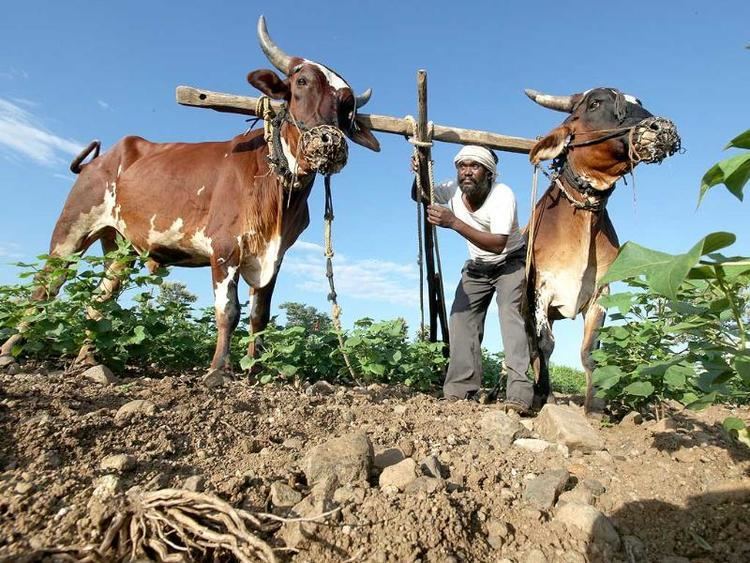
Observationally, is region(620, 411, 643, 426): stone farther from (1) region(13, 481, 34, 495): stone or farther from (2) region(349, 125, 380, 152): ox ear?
(1) region(13, 481, 34, 495): stone

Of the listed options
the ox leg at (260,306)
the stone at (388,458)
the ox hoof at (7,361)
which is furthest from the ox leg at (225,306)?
the stone at (388,458)

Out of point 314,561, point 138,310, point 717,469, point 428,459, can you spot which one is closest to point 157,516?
point 314,561

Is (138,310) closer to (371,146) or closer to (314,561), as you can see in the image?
(371,146)

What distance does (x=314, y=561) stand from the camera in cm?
160

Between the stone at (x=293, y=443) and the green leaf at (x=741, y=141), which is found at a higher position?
the green leaf at (x=741, y=141)

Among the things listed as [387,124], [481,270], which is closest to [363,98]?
[387,124]

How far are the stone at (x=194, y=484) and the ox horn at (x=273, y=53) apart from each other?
378 centimetres

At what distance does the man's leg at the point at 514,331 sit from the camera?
426 centimetres

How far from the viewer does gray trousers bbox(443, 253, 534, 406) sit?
14.7 feet

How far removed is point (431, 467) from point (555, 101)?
3.92 meters

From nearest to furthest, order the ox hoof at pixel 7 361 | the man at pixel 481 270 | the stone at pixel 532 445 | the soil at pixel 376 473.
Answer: the soil at pixel 376 473 < the stone at pixel 532 445 < the ox hoof at pixel 7 361 < the man at pixel 481 270

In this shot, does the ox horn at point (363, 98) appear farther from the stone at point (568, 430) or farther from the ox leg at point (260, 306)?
the stone at point (568, 430)

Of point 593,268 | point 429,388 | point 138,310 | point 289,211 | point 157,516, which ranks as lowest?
point 157,516

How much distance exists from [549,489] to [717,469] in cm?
90
